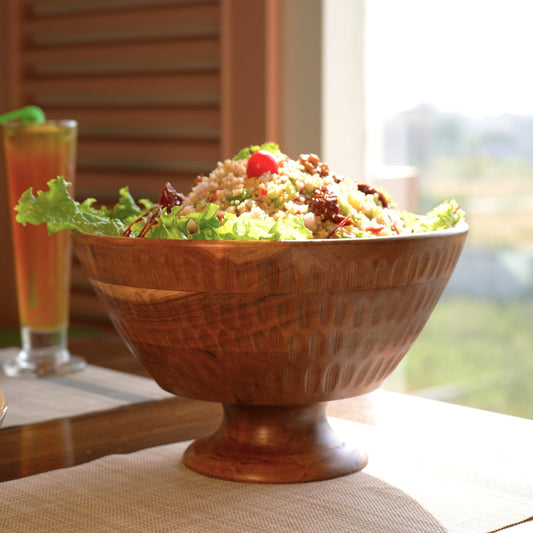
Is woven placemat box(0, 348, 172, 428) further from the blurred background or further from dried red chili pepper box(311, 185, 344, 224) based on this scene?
the blurred background

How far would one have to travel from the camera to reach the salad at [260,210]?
0.85 meters

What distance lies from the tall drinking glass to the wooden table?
0.94ft

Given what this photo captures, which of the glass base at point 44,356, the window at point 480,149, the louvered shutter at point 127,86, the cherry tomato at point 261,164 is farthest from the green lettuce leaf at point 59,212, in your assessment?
the window at point 480,149

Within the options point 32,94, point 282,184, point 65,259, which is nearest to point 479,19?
point 32,94

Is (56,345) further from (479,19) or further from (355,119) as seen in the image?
(479,19)

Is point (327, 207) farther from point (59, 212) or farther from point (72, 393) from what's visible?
point (72, 393)

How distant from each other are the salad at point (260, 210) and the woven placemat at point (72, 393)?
300 mm

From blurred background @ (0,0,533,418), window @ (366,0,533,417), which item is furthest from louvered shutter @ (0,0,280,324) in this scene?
window @ (366,0,533,417)

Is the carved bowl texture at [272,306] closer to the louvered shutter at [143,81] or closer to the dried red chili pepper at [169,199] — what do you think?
the dried red chili pepper at [169,199]

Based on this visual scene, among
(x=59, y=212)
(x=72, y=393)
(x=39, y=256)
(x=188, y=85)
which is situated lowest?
(x=72, y=393)

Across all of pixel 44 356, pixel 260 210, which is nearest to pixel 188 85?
pixel 44 356

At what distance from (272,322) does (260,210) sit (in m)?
0.12

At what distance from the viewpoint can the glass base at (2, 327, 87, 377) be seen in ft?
4.63

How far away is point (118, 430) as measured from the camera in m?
1.10
